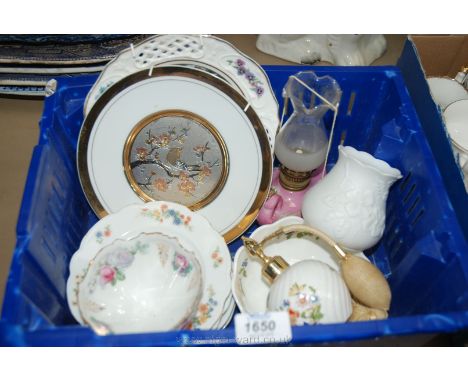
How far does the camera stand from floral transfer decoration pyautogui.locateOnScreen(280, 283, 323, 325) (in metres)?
0.67

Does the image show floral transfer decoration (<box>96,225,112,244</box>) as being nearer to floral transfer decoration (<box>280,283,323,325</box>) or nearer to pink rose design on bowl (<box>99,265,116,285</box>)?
pink rose design on bowl (<box>99,265,116,285</box>)

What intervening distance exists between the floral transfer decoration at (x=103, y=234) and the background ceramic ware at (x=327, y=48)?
88 cm

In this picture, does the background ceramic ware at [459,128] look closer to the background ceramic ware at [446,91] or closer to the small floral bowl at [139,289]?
the background ceramic ware at [446,91]

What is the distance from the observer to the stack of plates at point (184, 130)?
2.73ft

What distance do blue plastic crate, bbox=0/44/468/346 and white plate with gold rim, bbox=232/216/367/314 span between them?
0.11 m

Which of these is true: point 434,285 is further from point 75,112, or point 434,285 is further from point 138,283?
point 75,112

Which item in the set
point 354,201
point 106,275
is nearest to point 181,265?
point 106,275

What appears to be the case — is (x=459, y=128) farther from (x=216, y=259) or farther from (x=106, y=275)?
(x=106, y=275)

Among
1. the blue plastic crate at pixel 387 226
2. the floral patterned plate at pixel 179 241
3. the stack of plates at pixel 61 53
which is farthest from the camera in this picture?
the stack of plates at pixel 61 53

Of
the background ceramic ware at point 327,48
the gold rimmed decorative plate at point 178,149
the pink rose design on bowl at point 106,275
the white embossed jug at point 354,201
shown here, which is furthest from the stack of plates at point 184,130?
the background ceramic ware at point 327,48

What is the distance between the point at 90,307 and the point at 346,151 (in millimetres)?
503

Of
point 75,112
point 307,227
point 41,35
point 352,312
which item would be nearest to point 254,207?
point 307,227

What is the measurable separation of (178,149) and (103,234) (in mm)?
219

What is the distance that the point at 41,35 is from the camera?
1141 mm
